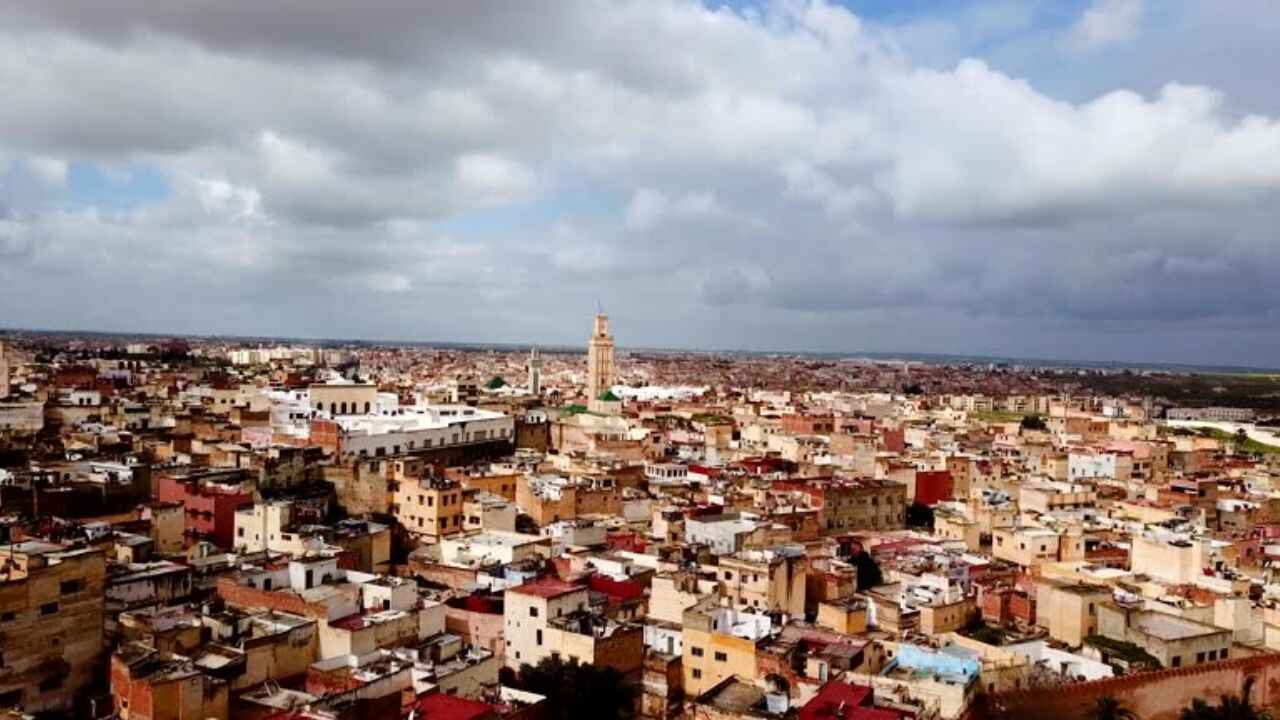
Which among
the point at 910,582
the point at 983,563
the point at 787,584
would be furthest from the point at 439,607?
the point at 983,563

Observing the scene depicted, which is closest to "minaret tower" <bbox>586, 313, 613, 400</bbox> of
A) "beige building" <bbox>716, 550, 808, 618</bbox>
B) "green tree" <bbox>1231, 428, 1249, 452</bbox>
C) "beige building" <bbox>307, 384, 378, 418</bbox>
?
"beige building" <bbox>307, 384, 378, 418</bbox>

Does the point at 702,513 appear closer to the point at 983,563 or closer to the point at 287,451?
the point at 983,563

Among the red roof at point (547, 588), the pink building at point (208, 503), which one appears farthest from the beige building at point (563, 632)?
the pink building at point (208, 503)

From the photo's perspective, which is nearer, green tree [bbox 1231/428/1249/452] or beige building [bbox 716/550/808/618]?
beige building [bbox 716/550/808/618]

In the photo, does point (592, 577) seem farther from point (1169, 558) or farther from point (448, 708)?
point (1169, 558)

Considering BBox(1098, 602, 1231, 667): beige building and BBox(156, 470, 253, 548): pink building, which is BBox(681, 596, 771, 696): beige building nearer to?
BBox(1098, 602, 1231, 667): beige building

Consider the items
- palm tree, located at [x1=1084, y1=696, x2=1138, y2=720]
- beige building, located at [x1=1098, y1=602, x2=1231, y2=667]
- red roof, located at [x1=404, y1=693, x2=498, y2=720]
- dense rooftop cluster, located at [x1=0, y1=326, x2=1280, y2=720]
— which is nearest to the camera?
red roof, located at [x1=404, y1=693, x2=498, y2=720]

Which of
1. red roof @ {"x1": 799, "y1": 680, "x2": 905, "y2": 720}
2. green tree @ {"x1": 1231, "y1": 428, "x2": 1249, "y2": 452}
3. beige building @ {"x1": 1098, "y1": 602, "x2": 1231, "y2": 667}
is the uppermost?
red roof @ {"x1": 799, "y1": 680, "x2": 905, "y2": 720}

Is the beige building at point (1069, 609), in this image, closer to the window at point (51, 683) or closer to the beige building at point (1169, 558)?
the beige building at point (1169, 558)
